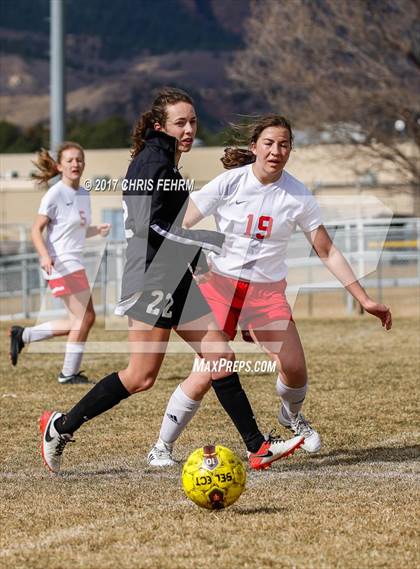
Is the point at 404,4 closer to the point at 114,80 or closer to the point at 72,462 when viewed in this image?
the point at 72,462

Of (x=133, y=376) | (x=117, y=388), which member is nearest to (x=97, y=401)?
(x=117, y=388)

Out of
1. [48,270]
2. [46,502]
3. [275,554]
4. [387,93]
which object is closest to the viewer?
[275,554]

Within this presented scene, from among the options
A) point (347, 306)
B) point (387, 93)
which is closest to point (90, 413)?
point (347, 306)

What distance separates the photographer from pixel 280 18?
103 feet

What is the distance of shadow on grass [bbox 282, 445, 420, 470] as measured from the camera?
6.86 m

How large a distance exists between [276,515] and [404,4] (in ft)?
90.4

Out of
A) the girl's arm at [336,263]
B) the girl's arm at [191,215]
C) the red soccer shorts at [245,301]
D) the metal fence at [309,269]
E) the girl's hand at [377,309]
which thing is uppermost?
the girl's arm at [191,215]

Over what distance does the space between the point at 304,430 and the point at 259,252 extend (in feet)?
3.86

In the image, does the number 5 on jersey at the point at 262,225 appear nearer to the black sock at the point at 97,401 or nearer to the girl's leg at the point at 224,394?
the girl's leg at the point at 224,394

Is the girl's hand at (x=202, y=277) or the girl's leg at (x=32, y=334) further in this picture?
the girl's leg at (x=32, y=334)

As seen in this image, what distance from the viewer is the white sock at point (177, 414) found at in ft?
22.1

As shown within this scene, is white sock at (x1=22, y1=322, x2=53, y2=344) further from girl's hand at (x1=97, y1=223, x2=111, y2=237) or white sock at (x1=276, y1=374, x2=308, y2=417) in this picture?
white sock at (x1=276, y1=374, x2=308, y2=417)

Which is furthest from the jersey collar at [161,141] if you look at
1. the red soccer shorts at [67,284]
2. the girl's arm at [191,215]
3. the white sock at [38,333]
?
the white sock at [38,333]

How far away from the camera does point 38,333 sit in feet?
36.1
